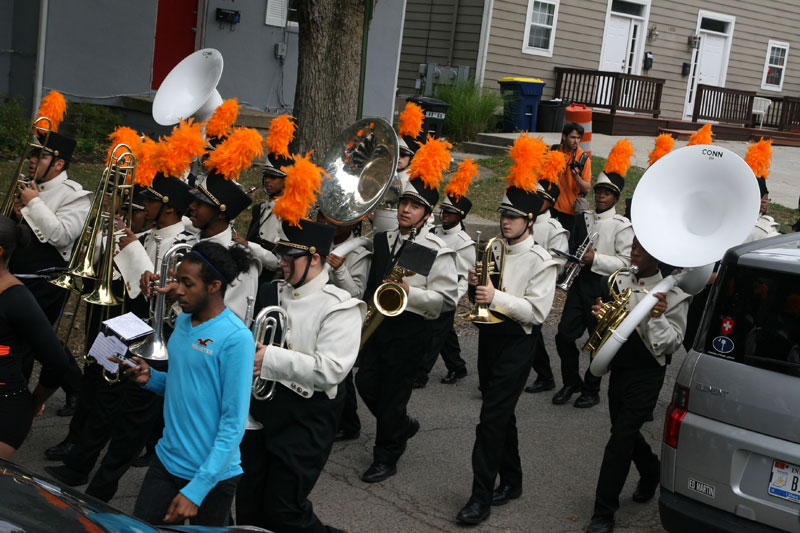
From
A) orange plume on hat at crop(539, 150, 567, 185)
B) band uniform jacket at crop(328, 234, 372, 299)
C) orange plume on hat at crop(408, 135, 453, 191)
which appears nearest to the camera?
band uniform jacket at crop(328, 234, 372, 299)

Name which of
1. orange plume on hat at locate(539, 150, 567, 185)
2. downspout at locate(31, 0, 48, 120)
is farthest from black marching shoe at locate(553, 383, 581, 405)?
downspout at locate(31, 0, 48, 120)

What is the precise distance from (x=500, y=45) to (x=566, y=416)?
15.5 meters

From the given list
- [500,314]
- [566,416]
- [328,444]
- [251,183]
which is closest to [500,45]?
[251,183]

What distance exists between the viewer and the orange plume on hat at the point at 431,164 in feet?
22.6

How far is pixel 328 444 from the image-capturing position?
4703 millimetres

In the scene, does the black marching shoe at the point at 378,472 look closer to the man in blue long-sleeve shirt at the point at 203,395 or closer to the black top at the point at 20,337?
the man in blue long-sleeve shirt at the point at 203,395

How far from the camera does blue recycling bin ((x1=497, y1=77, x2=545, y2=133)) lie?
2122cm

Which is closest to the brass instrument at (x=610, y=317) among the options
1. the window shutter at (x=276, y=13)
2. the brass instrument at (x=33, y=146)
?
the brass instrument at (x=33, y=146)

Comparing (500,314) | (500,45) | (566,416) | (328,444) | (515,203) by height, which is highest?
(500,45)

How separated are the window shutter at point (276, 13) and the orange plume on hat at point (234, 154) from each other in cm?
1114

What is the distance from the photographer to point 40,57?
14.5 meters

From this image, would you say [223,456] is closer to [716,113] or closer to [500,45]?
[500,45]

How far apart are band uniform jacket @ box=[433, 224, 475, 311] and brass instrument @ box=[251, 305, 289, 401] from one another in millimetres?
2612

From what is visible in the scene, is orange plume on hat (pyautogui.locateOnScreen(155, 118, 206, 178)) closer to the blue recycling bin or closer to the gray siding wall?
the blue recycling bin
